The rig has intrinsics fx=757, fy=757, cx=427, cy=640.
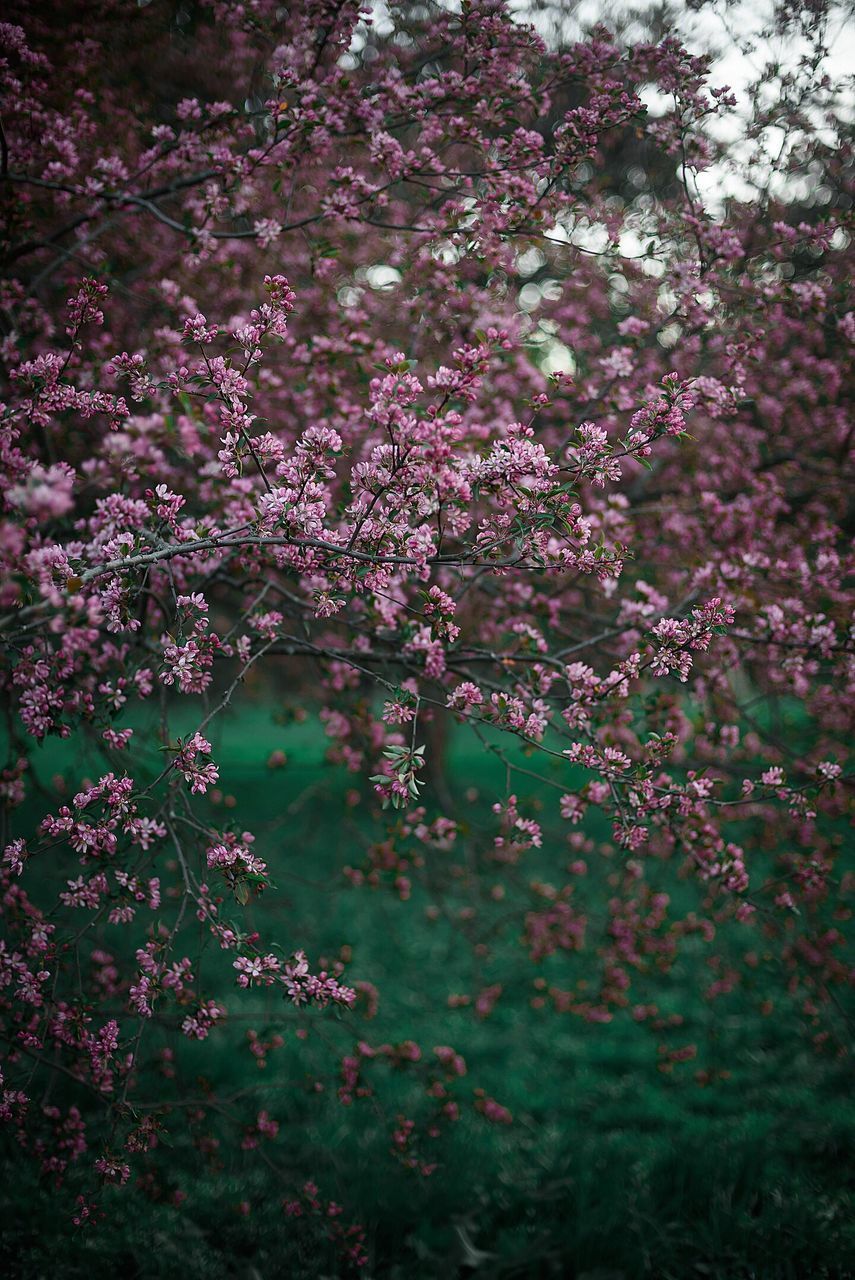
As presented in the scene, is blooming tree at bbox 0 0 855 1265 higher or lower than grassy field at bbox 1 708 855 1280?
higher

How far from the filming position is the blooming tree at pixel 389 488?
7.76 feet

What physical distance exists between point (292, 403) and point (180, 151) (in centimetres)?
158

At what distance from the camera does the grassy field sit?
315 centimetres

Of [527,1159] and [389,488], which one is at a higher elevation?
[389,488]

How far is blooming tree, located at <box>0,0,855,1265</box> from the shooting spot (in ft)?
7.76

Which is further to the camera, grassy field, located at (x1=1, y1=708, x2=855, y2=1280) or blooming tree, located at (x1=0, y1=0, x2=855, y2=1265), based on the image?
grassy field, located at (x1=1, y1=708, x2=855, y2=1280)

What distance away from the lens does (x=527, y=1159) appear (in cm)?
414

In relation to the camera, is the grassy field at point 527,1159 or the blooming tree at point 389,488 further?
the grassy field at point 527,1159

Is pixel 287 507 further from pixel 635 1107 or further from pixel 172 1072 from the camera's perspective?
pixel 635 1107

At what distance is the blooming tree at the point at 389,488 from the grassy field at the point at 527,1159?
27cm

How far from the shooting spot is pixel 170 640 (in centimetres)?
256

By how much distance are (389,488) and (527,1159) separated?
385 cm

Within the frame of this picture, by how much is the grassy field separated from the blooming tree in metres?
0.27

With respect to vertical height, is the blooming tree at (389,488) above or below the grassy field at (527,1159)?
above
